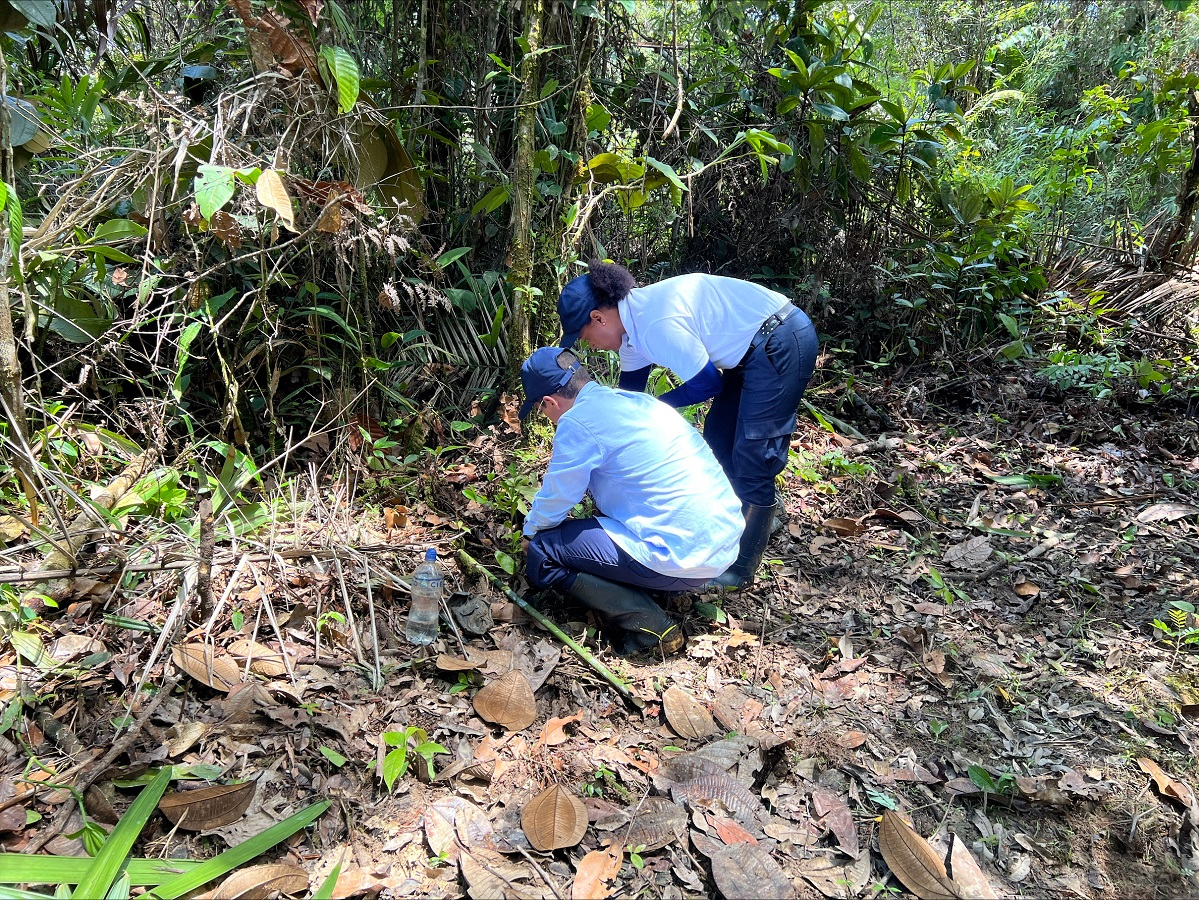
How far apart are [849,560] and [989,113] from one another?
23.2ft

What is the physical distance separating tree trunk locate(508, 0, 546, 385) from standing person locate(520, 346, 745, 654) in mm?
1189

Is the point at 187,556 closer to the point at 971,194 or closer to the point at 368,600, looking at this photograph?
the point at 368,600

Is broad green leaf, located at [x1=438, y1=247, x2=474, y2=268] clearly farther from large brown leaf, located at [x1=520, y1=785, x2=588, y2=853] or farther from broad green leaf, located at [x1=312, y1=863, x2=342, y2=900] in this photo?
broad green leaf, located at [x1=312, y1=863, x2=342, y2=900]

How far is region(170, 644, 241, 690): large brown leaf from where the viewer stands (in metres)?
2.39

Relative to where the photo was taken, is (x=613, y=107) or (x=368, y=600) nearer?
(x=368, y=600)

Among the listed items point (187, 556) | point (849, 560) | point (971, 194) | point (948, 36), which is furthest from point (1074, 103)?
point (187, 556)

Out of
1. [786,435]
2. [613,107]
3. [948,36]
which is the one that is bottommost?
[786,435]

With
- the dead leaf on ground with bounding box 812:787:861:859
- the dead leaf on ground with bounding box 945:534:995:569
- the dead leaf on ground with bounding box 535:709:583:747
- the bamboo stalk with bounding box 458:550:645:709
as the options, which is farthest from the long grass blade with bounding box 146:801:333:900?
the dead leaf on ground with bounding box 945:534:995:569

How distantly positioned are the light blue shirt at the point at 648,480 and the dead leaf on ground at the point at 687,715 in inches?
16.9

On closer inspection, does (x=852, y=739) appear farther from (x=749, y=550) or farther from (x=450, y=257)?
(x=450, y=257)

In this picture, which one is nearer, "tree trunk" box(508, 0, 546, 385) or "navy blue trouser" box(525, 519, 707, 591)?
"navy blue trouser" box(525, 519, 707, 591)

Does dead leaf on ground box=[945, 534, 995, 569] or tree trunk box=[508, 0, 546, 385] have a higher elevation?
tree trunk box=[508, 0, 546, 385]

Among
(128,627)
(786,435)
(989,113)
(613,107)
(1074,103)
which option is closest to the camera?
(128,627)

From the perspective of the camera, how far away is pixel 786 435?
3256 mm
